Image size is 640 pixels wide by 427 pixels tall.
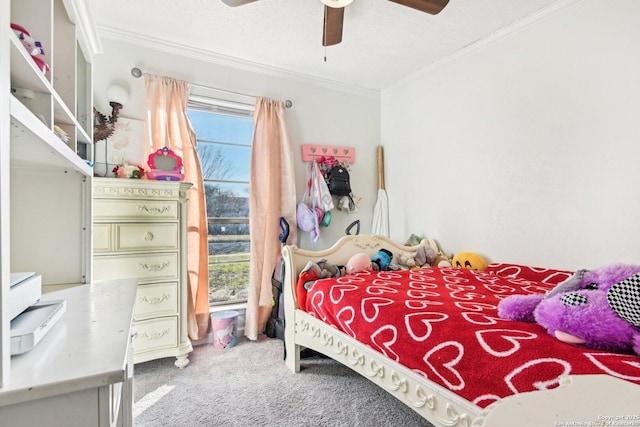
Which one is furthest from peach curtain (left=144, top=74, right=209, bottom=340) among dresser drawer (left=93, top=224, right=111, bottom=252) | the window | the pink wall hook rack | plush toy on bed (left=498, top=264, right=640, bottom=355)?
plush toy on bed (left=498, top=264, right=640, bottom=355)

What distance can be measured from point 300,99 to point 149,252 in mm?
2035

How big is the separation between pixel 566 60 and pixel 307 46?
6.12 feet

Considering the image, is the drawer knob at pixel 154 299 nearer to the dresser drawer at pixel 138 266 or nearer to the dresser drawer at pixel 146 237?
the dresser drawer at pixel 138 266

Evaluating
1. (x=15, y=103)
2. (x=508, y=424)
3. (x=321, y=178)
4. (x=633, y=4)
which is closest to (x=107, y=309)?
(x=15, y=103)

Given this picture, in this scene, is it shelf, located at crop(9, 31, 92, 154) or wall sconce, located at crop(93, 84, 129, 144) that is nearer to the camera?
shelf, located at crop(9, 31, 92, 154)

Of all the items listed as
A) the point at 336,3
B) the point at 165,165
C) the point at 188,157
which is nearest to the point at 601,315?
the point at 336,3

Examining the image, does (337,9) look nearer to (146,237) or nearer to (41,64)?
(41,64)

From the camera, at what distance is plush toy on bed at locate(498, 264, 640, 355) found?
98cm

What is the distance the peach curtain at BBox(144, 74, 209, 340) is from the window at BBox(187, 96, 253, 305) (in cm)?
23

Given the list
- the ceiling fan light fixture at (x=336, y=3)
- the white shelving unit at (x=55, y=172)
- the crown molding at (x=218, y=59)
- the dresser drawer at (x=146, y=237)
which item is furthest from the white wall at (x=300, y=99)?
the ceiling fan light fixture at (x=336, y=3)

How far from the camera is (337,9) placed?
6.24ft

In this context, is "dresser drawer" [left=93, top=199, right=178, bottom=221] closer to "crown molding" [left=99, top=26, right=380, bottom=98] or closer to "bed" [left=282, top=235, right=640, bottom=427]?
"bed" [left=282, top=235, right=640, bottom=427]

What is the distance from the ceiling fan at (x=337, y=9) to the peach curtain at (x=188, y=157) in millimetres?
1091

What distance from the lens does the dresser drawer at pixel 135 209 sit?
2.04 metres
